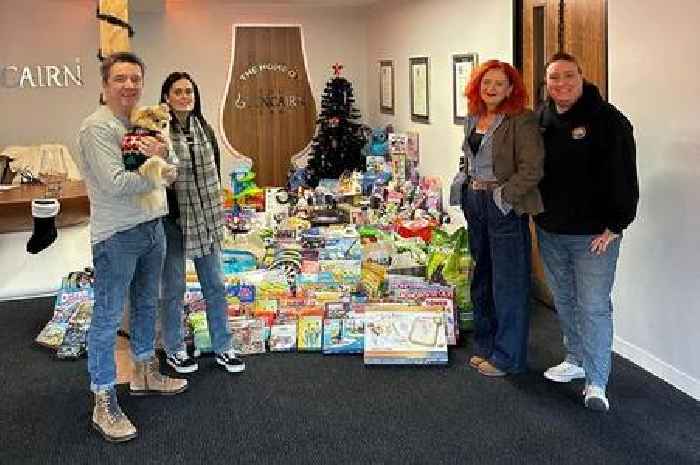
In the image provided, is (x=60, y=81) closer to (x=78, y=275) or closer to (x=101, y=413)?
(x=78, y=275)

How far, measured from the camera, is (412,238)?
16.9 ft

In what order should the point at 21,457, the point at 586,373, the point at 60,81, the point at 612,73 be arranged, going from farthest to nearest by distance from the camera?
the point at 60,81
the point at 612,73
the point at 586,373
the point at 21,457

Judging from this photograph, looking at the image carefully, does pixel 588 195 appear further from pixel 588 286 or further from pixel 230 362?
pixel 230 362

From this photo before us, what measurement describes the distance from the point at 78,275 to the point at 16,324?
441 mm

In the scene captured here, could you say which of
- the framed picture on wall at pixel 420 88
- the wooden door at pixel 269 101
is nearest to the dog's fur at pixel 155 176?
the framed picture on wall at pixel 420 88

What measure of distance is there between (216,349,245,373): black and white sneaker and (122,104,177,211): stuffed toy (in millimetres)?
1032

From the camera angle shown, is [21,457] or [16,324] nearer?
[21,457]

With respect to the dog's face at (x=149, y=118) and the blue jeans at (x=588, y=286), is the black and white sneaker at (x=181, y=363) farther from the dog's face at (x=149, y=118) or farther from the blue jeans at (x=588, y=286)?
the blue jeans at (x=588, y=286)

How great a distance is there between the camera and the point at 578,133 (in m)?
3.15

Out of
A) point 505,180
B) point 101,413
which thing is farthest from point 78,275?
point 505,180

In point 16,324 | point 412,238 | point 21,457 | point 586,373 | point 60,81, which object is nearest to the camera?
point 21,457

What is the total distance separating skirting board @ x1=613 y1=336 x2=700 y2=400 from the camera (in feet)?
11.0

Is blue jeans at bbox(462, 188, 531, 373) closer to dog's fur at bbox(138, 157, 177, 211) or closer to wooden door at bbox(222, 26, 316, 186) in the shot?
dog's fur at bbox(138, 157, 177, 211)

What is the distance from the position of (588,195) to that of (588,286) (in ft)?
1.19
